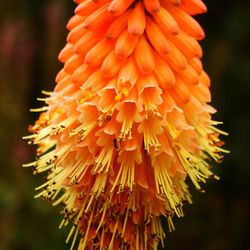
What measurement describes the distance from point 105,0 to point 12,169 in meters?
3.23

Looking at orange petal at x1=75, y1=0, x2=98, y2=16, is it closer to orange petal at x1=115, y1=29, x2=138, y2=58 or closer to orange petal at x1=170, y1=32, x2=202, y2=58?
orange petal at x1=115, y1=29, x2=138, y2=58

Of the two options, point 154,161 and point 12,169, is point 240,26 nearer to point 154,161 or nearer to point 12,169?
point 12,169

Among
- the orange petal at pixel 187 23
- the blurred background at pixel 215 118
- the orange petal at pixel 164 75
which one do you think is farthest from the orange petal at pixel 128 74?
the blurred background at pixel 215 118

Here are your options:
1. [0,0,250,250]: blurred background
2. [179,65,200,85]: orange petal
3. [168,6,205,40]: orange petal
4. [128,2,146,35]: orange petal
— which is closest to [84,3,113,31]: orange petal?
[128,2,146,35]: orange petal

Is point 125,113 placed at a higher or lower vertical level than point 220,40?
lower

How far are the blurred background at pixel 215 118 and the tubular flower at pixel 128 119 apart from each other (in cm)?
226

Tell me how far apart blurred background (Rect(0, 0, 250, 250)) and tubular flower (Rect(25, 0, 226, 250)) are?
89.2 inches

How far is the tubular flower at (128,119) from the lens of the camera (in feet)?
10.0

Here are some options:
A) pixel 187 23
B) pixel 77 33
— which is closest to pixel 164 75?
pixel 187 23

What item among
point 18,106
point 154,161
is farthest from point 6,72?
point 154,161

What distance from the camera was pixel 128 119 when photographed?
3.04 meters

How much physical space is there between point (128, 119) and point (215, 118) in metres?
4.35

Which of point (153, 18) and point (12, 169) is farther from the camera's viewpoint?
point (12, 169)

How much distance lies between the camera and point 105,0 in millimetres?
3207
